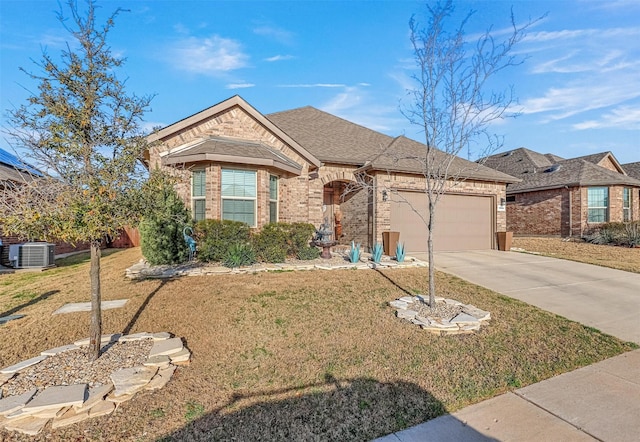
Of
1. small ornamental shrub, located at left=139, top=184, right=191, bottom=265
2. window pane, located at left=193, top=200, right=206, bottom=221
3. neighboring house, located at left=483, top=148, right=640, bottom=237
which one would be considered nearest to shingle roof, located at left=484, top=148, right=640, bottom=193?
neighboring house, located at left=483, top=148, right=640, bottom=237

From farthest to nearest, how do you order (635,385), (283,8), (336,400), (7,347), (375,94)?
1. (375,94)
2. (283,8)
3. (7,347)
4. (635,385)
5. (336,400)

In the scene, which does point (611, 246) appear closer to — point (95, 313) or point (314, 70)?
point (314, 70)

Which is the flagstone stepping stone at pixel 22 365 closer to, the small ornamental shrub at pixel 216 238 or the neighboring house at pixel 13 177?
the neighboring house at pixel 13 177

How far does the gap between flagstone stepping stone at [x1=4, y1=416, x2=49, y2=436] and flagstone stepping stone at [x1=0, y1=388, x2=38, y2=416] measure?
0.36 ft

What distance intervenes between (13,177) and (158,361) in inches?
399

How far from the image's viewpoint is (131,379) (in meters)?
3.07

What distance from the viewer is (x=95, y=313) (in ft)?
11.5

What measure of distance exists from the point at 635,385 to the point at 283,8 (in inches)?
464

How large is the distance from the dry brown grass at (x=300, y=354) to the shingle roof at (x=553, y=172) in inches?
566

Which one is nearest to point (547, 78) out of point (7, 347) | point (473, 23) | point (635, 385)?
point (473, 23)

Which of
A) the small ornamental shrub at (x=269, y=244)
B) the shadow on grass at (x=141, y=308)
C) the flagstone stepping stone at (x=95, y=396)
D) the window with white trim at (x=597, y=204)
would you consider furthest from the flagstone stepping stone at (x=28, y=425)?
the window with white trim at (x=597, y=204)

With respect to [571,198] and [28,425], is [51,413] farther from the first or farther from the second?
[571,198]

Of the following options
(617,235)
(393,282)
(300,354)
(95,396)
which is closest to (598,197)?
(617,235)

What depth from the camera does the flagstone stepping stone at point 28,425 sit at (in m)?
2.42
